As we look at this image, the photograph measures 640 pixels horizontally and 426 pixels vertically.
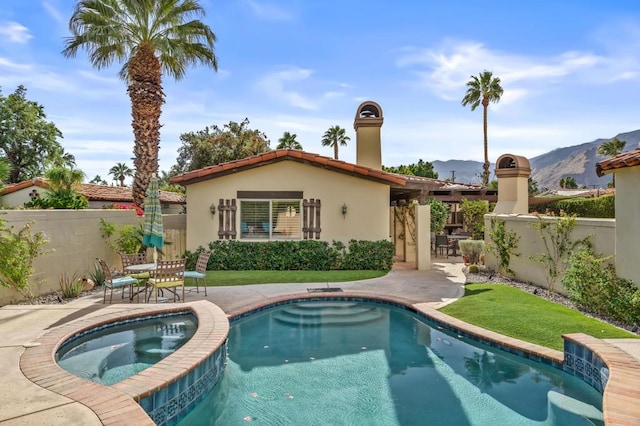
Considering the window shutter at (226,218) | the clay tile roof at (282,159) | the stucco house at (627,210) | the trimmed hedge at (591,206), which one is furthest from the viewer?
the trimmed hedge at (591,206)

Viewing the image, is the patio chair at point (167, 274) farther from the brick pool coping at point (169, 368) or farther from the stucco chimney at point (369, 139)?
the stucco chimney at point (369, 139)

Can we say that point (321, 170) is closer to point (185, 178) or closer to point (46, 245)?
point (185, 178)

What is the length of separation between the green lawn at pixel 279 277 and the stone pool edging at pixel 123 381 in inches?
203

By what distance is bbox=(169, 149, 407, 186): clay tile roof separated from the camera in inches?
572

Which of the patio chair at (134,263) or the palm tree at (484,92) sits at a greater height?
the palm tree at (484,92)

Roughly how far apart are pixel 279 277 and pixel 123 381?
8.69 m

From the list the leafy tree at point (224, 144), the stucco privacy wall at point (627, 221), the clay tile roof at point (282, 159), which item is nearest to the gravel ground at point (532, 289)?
the stucco privacy wall at point (627, 221)

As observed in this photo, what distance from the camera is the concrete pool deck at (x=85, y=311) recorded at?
12.4 ft

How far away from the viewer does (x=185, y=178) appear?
14516 mm

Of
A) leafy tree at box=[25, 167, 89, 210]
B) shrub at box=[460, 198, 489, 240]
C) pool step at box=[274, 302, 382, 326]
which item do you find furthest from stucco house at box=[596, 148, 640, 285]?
shrub at box=[460, 198, 489, 240]

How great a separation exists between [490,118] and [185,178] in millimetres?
39489

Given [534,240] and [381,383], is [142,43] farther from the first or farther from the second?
[534,240]

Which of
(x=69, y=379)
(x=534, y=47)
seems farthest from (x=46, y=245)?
(x=534, y=47)

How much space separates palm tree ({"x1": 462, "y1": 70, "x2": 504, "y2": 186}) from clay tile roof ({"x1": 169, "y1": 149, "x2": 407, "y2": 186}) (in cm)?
3343
